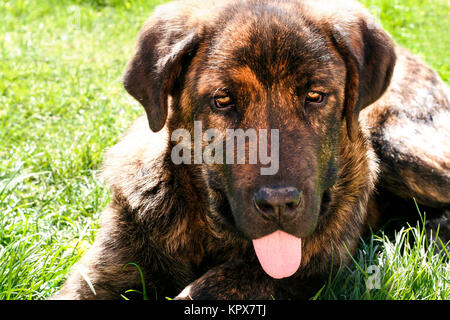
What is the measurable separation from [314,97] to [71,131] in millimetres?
3507

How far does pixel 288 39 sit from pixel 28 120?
402cm

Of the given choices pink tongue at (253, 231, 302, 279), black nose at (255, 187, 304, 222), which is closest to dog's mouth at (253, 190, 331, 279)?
pink tongue at (253, 231, 302, 279)

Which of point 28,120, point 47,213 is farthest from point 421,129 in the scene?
point 28,120

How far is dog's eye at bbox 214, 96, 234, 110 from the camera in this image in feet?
10.5

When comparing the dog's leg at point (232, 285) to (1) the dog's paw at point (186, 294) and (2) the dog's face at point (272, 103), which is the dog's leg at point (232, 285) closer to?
(1) the dog's paw at point (186, 294)

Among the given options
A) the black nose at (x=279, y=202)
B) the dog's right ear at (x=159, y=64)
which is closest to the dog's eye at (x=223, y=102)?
the dog's right ear at (x=159, y=64)

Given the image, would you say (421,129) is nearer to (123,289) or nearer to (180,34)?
(180,34)

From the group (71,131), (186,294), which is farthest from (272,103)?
(71,131)

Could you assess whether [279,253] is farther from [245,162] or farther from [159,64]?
[159,64]

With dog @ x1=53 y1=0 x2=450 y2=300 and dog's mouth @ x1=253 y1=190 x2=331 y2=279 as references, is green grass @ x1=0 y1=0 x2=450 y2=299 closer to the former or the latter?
dog @ x1=53 y1=0 x2=450 y2=300

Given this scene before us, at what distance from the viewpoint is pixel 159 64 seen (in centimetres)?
329

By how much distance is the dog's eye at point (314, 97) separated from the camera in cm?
322

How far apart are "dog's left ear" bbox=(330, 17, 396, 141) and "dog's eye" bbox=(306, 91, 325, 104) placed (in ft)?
0.90

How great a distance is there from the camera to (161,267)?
374 centimetres
